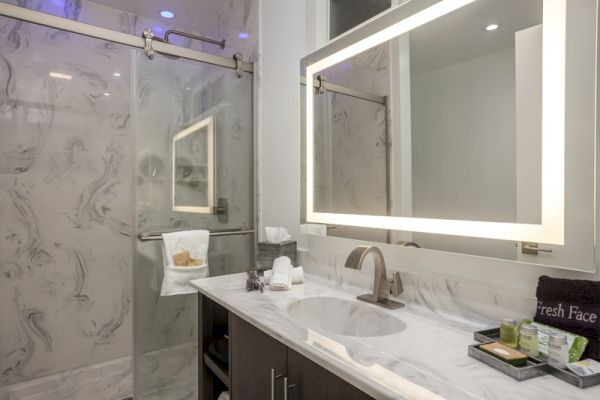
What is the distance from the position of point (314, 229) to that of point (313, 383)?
2.76 feet

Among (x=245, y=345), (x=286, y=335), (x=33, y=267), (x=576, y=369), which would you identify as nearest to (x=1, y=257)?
(x=33, y=267)

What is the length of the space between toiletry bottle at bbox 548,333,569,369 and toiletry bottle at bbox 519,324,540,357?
1.1 inches

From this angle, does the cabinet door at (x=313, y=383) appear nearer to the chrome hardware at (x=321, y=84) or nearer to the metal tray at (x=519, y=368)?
the metal tray at (x=519, y=368)

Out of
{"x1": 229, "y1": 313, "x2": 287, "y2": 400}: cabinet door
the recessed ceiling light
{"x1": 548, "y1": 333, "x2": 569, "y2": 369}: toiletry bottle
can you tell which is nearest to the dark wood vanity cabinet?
{"x1": 229, "y1": 313, "x2": 287, "y2": 400}: cabinet door

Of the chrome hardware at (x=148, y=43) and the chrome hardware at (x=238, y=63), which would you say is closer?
the chrome hardware at (x=148, y=43)

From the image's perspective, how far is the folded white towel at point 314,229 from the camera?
63.0 inches

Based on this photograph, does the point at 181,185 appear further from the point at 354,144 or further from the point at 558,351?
the point at 558,351

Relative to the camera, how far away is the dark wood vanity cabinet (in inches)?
31.7

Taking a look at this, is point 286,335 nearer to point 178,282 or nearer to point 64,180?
point 178,282

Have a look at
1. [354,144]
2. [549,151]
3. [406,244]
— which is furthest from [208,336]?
[549,151]

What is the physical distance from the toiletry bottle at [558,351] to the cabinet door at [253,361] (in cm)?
59

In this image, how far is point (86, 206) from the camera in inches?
94.0

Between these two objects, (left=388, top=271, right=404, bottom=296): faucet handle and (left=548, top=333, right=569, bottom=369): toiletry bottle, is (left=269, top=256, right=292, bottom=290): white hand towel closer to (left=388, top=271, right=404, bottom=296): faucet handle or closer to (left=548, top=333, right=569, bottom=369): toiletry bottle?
(left=388, top=271, right=404, bottom=296): faucet handle

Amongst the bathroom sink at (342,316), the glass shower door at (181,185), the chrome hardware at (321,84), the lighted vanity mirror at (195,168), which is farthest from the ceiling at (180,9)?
the bathroom sink at (342,316)
